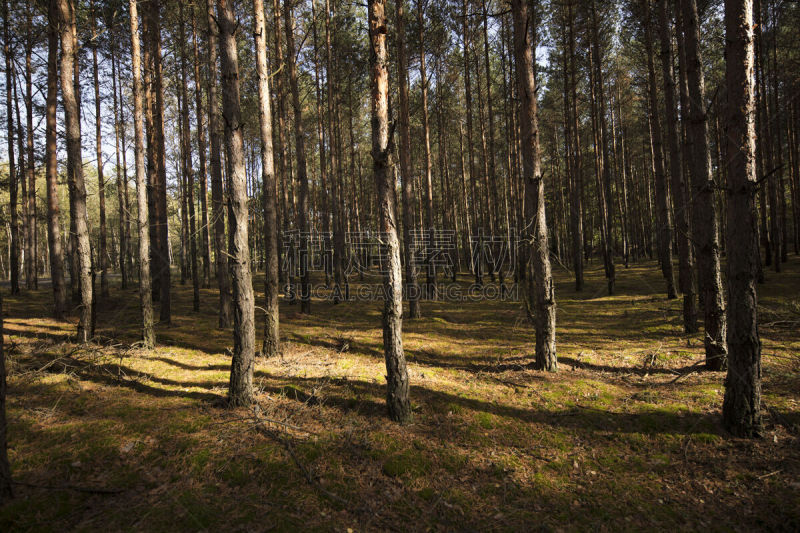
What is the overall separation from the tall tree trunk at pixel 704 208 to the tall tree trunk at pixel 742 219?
1.99 metres

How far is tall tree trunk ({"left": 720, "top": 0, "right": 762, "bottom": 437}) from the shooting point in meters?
4.20

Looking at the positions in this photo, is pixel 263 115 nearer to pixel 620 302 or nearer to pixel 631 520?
pixel 631 520

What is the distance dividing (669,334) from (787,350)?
75.5 inches

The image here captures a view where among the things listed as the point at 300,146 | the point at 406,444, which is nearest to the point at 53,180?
the point at 300,146

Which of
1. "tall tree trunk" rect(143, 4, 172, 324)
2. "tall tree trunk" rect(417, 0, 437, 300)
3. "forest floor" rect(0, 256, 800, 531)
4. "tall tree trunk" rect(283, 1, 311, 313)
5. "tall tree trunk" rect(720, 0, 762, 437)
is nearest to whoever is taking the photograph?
"forest floor" rect(0, 256, 800, 531)

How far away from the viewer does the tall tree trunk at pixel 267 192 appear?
729cm

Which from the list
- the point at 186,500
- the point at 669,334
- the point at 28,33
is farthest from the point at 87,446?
the point at 28,33

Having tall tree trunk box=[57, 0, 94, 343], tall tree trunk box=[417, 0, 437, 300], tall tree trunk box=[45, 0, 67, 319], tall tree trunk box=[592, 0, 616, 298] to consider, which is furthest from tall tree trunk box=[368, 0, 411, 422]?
tall tree trunk box=[45, 0, 67, 319]

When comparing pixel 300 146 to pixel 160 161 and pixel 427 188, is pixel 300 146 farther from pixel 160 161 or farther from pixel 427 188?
pixel 160 161

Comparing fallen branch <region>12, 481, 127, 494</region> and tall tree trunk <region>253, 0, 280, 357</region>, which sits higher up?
tall tree trunk <region>253, 0, 280, 357</region>

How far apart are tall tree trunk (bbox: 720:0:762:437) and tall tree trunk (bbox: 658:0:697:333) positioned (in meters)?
3.00

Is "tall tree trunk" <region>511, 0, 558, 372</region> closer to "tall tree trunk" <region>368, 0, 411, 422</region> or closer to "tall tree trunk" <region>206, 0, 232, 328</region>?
"tall tree trunk" <region>368, 0, 411, 422</region>

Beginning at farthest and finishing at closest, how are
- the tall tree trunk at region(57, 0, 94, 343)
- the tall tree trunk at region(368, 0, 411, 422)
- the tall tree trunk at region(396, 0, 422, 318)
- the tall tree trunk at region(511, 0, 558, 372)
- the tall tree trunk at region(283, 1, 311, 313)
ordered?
1. the tall tree trunk at region(283, 1, 311, 313)
2. the tall tree trunk at region(396, 0, 422, 318)
3. the tall tree trunk at region(57, 0, 94, 343)
4. the tall tree trunk at region(511, 0, 558, 372)
5. the tall tree trunk at region(368, 0, 411, 422)

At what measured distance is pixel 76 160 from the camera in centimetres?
845
